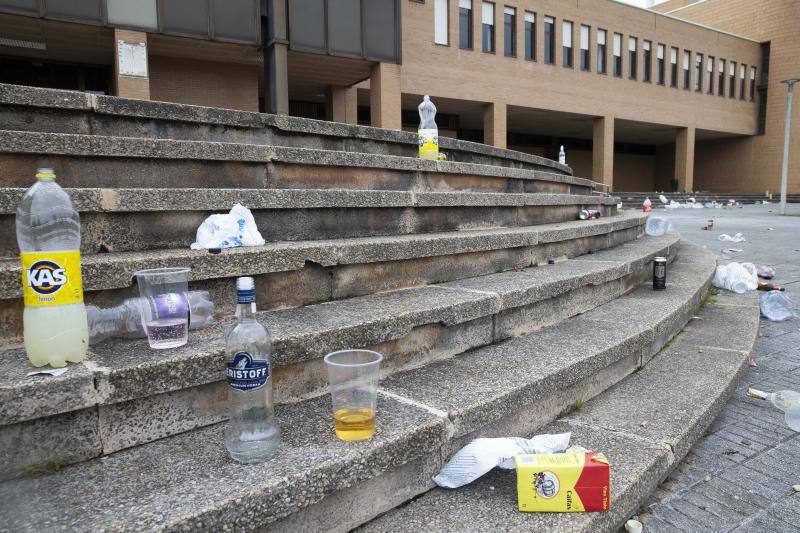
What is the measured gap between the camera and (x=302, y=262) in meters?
2.70

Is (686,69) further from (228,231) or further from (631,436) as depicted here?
(228,231)

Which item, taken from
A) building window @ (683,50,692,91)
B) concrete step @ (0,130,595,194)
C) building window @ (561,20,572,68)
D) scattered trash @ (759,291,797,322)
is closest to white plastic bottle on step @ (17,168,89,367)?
concrete step @ (0,130,595,194)

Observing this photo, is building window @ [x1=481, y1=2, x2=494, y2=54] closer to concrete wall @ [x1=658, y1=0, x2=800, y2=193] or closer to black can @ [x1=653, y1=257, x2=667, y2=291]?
black can @ [x1=653, y1=257, x2=667, y2=291]

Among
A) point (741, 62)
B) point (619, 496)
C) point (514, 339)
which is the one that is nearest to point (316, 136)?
point (514, 339)

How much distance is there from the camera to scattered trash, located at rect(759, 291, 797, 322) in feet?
16.9

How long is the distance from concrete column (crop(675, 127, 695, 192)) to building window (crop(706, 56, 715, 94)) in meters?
3.67

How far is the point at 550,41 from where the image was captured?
24.6 metres

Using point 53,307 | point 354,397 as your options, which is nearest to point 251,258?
point 53,307

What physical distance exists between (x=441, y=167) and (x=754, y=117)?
40.9 m

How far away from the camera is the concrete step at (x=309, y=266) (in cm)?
216

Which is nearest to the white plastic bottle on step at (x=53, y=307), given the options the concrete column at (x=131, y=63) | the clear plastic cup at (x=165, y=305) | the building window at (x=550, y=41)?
the clear plastic cup at (x=165, y=305)

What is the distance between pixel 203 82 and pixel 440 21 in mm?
10263

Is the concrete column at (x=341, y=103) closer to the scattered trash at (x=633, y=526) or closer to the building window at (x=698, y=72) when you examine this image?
the scattered trash at (x=633, y=526)

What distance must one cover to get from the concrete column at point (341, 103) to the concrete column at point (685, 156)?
24.2 meters
